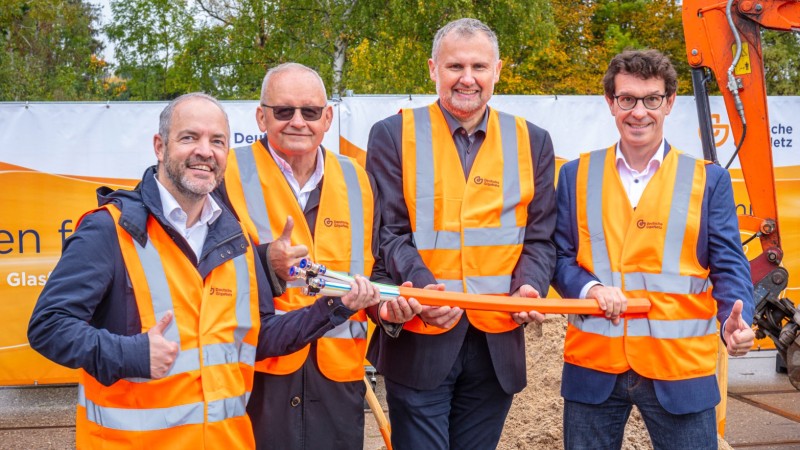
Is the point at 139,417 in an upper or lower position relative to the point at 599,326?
lower

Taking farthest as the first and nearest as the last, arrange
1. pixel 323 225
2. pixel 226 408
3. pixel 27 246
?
pixel 27 246
pixel 323 225
pixel 226 408

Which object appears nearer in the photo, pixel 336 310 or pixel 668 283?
pixel 336 310

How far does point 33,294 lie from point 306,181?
467cm

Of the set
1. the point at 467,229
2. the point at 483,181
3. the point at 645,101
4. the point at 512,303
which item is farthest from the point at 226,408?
the point at 645,101

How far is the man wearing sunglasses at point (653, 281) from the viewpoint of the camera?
133 inches

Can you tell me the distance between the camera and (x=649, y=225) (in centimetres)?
343

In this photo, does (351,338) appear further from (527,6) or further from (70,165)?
(527,6)

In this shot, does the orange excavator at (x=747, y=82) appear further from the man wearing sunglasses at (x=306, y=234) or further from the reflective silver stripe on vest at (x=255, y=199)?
the reflective silver stripe on vest at (x=255, y=199)

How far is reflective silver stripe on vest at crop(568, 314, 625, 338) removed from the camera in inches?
136

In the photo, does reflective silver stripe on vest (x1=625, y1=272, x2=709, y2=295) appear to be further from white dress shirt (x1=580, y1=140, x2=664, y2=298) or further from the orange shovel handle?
white dress shirt (x1=580, y1=140, x2=664, y2=298)

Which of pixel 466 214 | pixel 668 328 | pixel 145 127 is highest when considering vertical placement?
pixel 145 127

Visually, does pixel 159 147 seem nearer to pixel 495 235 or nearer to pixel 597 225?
pixel 495 235

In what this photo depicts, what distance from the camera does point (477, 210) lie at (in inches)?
141

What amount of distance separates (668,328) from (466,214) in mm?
932
